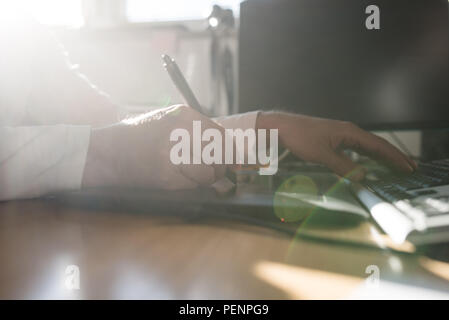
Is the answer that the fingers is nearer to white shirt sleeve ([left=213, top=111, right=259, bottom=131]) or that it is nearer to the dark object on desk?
white shirt sleeve ([left=213, top=111, right=259, bottom=131])

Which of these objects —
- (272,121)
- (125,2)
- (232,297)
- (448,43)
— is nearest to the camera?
(232,297)

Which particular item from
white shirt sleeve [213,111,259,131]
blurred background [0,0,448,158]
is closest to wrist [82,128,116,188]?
white shirt sleeve [213,111,259,131]

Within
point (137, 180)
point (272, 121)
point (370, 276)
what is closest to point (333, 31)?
point (272, 121)

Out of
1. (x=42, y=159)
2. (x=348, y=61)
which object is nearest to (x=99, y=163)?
(x=42, y=159)

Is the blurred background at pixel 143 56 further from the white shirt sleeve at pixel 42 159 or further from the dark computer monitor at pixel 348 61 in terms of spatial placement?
the white shirt sleeve at pixel 42 159

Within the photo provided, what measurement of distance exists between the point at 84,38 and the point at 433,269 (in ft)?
4.97

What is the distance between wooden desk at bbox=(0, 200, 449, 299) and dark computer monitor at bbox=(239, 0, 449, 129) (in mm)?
629

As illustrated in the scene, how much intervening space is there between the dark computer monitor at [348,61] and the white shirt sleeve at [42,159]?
1.80 feet

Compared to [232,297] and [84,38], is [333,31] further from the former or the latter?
[84,38]

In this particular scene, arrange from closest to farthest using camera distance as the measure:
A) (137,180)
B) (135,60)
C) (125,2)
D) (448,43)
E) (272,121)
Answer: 1. (137,180)
2. (272,121)
3. (448,43)
4. (135,60)
5. (125,2)

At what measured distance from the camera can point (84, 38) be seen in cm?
142

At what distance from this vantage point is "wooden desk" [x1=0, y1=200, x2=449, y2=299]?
8.3 inches

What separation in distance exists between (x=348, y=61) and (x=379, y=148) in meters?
0.42

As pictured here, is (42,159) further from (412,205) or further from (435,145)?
(435,145)
